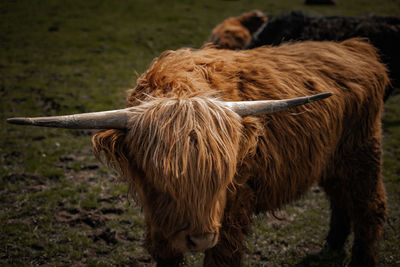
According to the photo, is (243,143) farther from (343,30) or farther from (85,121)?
(343,30)

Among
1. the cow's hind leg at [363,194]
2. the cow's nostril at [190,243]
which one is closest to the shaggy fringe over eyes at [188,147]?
the cow's nostril at [190,243]

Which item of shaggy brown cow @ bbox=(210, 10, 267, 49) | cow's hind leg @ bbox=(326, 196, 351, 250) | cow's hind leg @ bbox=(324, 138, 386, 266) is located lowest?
cow's hind leg @ bbox=(326, 196, 351, 250)

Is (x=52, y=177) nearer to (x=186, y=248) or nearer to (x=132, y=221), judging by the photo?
(x=132, y=221)

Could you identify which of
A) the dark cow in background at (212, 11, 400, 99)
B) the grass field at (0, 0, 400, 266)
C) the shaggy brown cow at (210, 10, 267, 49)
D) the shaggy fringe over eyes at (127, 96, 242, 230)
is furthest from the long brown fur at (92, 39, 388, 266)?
the shaggy brown cow at (210, 10, 267, 49)

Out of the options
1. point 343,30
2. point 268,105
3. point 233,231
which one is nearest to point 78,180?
point 233,231

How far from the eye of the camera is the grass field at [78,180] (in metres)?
3.35

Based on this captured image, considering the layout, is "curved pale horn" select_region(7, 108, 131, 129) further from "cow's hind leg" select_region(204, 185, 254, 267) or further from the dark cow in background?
the dark cow in background

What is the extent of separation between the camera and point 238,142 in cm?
171

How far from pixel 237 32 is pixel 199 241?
26.1 ft

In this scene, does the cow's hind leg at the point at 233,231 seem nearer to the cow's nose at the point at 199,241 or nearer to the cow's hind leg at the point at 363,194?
the cow's nose at the point at 199,241

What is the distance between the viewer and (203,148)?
59.8 inches

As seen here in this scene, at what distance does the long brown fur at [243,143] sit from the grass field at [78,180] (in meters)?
0.61

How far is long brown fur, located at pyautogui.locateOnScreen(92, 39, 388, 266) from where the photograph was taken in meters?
1.58

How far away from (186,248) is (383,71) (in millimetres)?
2456
